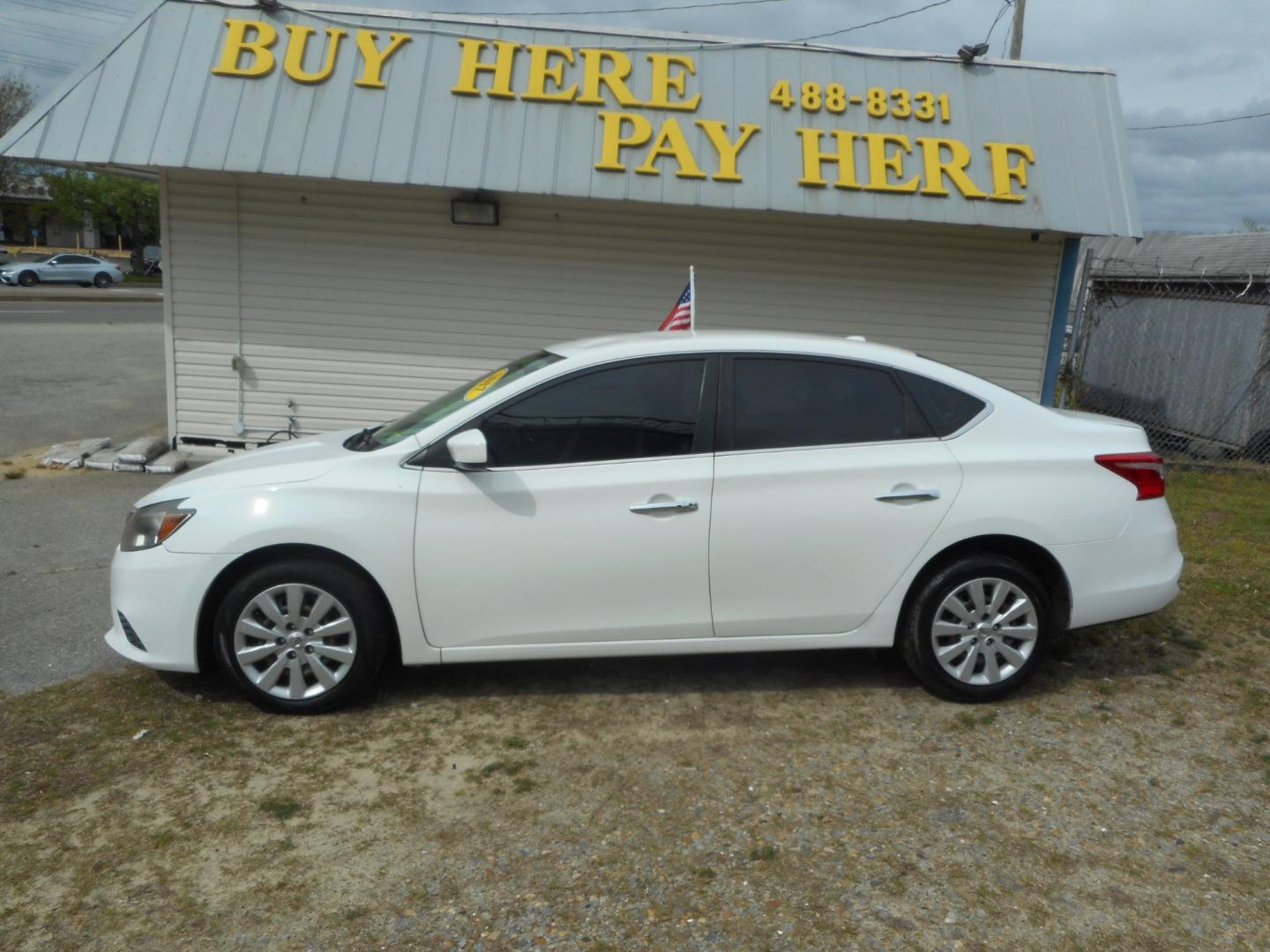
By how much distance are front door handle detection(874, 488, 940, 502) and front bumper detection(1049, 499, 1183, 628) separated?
0.62 m

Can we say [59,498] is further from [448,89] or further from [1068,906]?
[1068,906]

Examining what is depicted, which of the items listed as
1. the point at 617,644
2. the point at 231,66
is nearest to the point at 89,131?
the point at 231,66

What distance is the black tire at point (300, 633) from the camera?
4.46 metres

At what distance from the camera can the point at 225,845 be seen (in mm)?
3650

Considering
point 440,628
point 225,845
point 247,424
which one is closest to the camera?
point 225,845

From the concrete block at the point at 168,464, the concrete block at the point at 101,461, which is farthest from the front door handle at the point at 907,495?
the concrete block at the point at 101,461

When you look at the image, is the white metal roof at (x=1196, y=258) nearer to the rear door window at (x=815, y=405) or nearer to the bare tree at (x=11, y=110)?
the rear door window at (x=815, y=405)

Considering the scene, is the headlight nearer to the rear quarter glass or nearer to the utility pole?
the rear quarter glass

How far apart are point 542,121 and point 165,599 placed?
5.58m

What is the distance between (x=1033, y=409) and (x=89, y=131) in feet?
24.2

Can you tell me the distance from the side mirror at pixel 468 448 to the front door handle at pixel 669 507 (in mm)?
682

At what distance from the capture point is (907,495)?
4.66m

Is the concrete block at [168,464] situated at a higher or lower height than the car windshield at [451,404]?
lower

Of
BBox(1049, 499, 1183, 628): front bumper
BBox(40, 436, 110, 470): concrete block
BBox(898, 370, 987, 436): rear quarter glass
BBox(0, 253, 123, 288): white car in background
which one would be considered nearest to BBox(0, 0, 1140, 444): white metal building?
BBox(40, 436, 110, 470): concrete block
